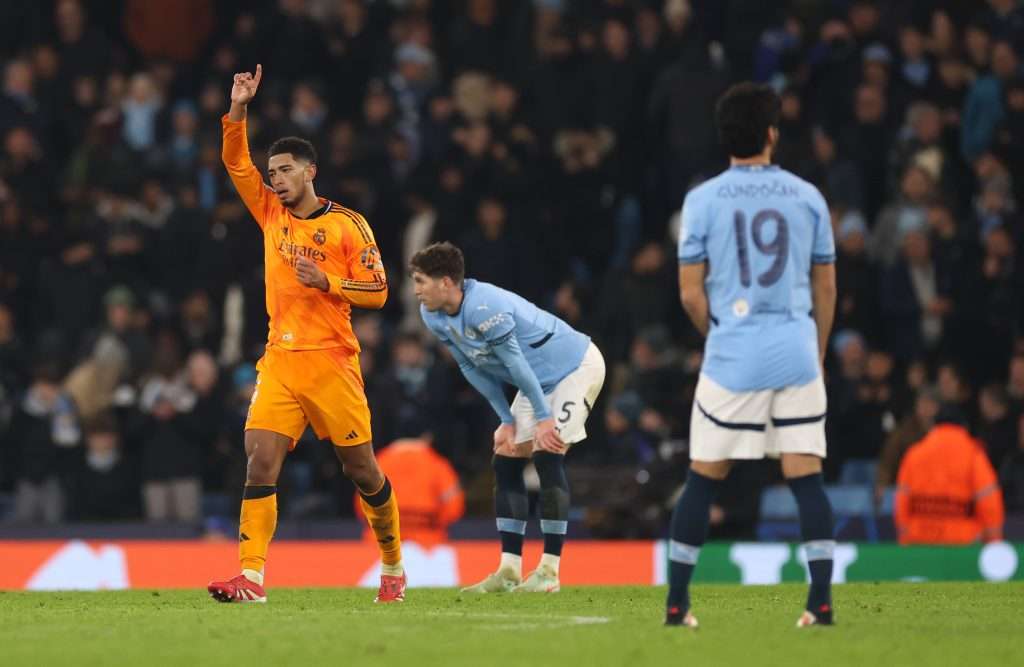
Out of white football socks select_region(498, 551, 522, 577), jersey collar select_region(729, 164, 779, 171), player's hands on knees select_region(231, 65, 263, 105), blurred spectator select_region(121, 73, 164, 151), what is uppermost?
blurred spectator select_region(121, 73, 164, 151)

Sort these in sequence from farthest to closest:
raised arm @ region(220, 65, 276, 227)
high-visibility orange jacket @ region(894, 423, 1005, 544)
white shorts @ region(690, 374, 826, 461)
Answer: high-visibility orange jacket @ region(894, 423, 1005, 544)
raised arm @ region(220, 65, 276, 227)
white shorts @ region(690, 374, 826, 461)

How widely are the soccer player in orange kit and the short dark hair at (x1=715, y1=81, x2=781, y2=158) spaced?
2873 mm

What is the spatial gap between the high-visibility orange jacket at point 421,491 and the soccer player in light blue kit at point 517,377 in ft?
17.1

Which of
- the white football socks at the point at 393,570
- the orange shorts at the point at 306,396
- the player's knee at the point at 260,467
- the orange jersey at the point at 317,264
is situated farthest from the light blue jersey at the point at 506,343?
the player's knee at the point at 260,467

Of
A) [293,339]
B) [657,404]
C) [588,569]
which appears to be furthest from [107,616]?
[657,404]

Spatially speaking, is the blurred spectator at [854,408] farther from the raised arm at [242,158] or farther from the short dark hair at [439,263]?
the raised arm at [242,158]

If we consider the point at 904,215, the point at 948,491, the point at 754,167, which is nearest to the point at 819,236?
the point at 754,167

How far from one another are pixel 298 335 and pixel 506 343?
1288 millimetres

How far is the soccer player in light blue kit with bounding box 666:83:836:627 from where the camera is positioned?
866 centimetres

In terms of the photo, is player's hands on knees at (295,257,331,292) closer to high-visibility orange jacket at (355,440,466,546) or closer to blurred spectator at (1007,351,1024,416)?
high-visibility orange jacket at (355,440,466,546)

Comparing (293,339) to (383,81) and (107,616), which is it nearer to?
(107,616)

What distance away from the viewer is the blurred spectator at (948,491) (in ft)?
54.6

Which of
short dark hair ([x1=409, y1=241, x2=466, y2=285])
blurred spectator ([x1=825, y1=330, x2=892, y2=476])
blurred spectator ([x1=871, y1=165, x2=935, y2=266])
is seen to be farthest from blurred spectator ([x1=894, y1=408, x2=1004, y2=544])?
short dark hair ([x1=409, y1=241, x2=466, y2=285])

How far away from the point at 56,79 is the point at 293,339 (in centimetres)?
1248
